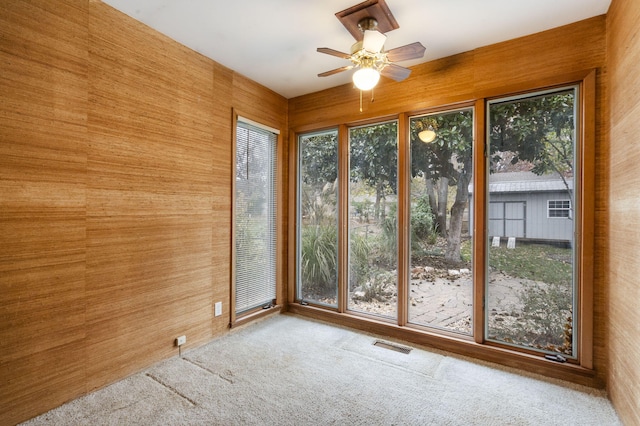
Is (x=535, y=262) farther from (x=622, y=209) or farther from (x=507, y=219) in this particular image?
(x=622, y=209)

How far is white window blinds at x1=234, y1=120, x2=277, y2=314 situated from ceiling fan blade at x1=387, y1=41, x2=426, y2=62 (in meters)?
1.78

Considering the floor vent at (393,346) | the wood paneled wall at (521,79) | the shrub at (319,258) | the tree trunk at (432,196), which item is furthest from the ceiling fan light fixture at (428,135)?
the floor vent at (393,346)

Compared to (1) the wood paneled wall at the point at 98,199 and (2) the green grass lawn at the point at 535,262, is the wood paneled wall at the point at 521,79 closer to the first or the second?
(2) the green grass lawn at the point at 535,262

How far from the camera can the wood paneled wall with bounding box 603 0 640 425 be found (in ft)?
5.75

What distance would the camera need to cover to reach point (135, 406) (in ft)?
6.66

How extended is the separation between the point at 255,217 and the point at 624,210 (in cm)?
310

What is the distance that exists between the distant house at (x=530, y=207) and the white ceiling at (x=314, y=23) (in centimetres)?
118

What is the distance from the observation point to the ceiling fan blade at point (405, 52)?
6.88ft

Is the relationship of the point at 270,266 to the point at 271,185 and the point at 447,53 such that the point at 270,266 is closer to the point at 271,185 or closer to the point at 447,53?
the point at 271,185

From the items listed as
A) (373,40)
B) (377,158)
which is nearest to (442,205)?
(377,158)

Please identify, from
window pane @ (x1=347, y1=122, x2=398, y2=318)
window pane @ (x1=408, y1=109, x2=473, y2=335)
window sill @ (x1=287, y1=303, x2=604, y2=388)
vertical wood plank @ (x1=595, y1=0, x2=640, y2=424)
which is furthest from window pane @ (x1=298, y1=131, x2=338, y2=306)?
vertical wood plank @ (x1=595, y1=0, x2=640, y2=424)

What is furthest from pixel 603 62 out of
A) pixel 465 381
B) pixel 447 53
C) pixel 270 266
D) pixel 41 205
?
pixel 41 205

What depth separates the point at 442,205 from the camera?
3.00m

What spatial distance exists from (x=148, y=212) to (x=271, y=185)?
5.01 ft
